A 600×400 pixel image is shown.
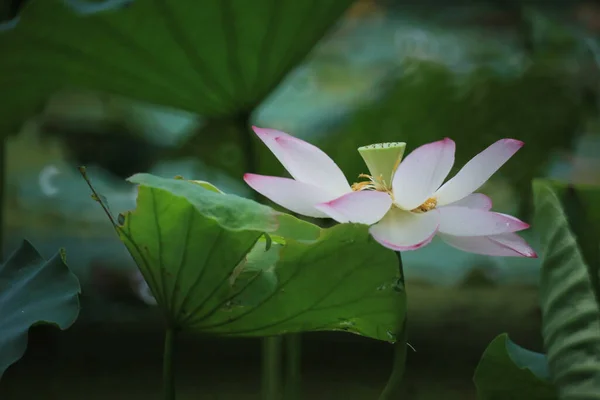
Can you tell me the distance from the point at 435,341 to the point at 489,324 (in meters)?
0.12

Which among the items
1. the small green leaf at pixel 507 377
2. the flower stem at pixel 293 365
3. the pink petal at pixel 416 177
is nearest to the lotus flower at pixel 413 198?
the pink petal at pixel 416 177

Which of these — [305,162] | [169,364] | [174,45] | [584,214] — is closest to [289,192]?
[305,162]

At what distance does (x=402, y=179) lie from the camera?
14.8 inches

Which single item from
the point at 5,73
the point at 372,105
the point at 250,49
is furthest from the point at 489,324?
the point at 5,73

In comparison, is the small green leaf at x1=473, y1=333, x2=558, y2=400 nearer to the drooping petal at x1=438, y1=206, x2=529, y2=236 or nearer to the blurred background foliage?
the drooping petal at x1=438, y1=206, x2=529, y2=236

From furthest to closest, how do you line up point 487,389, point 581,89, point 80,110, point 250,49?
1. point 80,110
2. point 581,89
3. point 250,49
4. point 487,389

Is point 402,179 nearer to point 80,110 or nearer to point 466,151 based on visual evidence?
point 466,151

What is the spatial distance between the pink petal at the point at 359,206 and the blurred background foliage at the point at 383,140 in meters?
0.41

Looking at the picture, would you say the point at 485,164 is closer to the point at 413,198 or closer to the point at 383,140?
the point at 413,198

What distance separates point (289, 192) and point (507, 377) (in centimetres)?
21

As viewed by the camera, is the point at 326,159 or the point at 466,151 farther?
the point at 466,151

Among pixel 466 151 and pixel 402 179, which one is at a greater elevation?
pixel 402 179

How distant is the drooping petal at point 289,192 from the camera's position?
1.24ft

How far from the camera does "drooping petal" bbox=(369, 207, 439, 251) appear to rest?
0.35 m
